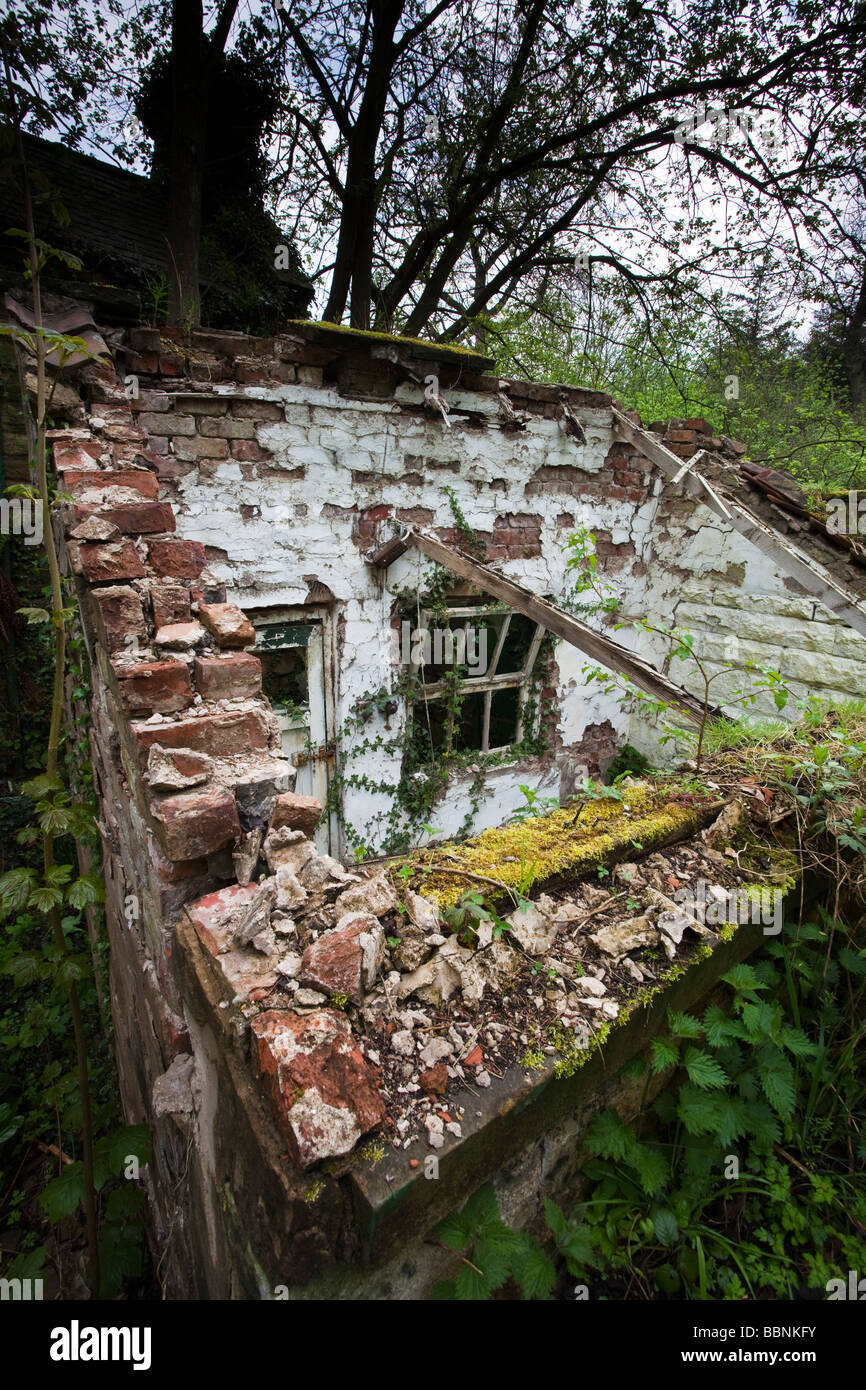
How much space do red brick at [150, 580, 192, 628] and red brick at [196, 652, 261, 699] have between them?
8.1 inches

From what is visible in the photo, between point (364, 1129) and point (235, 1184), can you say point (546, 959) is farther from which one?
point (235, 1184)

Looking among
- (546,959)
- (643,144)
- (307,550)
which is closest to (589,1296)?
(546,959)

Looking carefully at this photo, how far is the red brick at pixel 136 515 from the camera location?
1.94m

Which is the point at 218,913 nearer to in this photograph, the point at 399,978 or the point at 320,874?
the point at 320,874

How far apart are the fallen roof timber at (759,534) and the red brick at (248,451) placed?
2553 millimetres

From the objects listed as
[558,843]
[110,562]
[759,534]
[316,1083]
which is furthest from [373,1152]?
[759,534]

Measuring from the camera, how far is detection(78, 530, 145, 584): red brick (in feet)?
5.81

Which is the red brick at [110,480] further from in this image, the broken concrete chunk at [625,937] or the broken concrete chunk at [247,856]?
the broken concrete chunk at [625,937]

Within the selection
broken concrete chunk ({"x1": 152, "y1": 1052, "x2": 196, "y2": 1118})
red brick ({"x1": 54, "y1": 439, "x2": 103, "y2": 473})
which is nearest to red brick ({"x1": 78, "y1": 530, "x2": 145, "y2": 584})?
red brick ({"x1": 54, "y1": 439, "x2": 103, "y2": 473})

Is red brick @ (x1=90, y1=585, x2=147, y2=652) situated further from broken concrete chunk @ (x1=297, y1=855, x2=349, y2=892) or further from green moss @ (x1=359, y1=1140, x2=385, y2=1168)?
green moss @ (x1=359, y1=1140, x2=385, y2=1168)

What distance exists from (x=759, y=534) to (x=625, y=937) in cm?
320

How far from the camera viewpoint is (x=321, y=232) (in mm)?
7668

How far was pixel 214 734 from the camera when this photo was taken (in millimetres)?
1538

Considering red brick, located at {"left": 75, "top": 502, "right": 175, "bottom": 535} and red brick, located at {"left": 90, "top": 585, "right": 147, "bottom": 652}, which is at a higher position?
red brick, located at {"left": 75, "top": 502, "right": 175, "bottom": 535}
